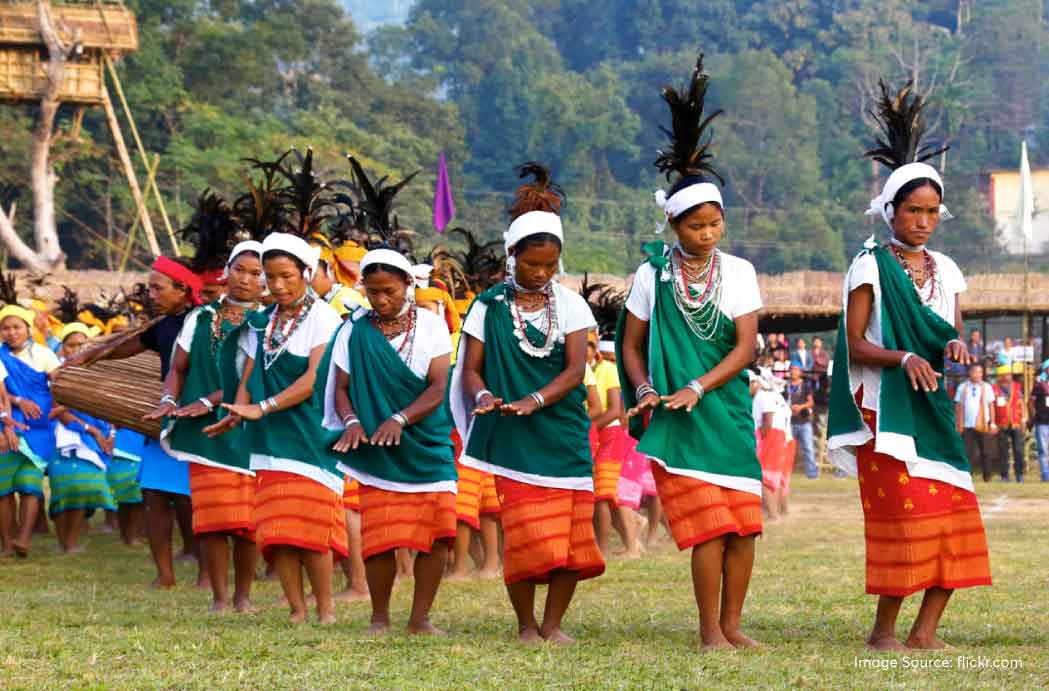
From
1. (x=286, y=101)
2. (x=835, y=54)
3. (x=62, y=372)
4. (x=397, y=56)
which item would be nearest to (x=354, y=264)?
(x=62, y=372)

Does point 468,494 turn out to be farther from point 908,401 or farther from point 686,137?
point 908,401

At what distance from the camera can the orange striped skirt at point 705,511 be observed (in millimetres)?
7266

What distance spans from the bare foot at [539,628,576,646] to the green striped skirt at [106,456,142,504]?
22.6ft

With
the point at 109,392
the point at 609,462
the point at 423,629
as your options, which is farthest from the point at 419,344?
the point at 609,462

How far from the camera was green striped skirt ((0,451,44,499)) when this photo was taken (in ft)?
42.7

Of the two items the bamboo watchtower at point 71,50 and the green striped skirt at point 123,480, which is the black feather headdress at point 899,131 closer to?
the green striped skirt at point 123,480

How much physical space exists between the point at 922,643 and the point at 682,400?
4.31 feet

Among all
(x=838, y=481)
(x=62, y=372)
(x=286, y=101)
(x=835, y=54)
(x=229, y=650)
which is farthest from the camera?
(x=835, y=54)

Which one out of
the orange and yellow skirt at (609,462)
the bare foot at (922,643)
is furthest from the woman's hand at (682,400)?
the orange and yellow skirt at (609,462)

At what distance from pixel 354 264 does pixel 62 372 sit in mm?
1770

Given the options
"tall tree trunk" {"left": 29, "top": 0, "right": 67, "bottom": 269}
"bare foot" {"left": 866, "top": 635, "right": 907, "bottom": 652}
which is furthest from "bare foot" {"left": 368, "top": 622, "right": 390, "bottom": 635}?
"tall tree trunk" {"left": 29, "top": 0, "right": 67, "bottom": 269}

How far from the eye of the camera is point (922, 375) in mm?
7148

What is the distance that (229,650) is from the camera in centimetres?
746

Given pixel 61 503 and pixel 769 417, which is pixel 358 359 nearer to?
pixel 61 503
